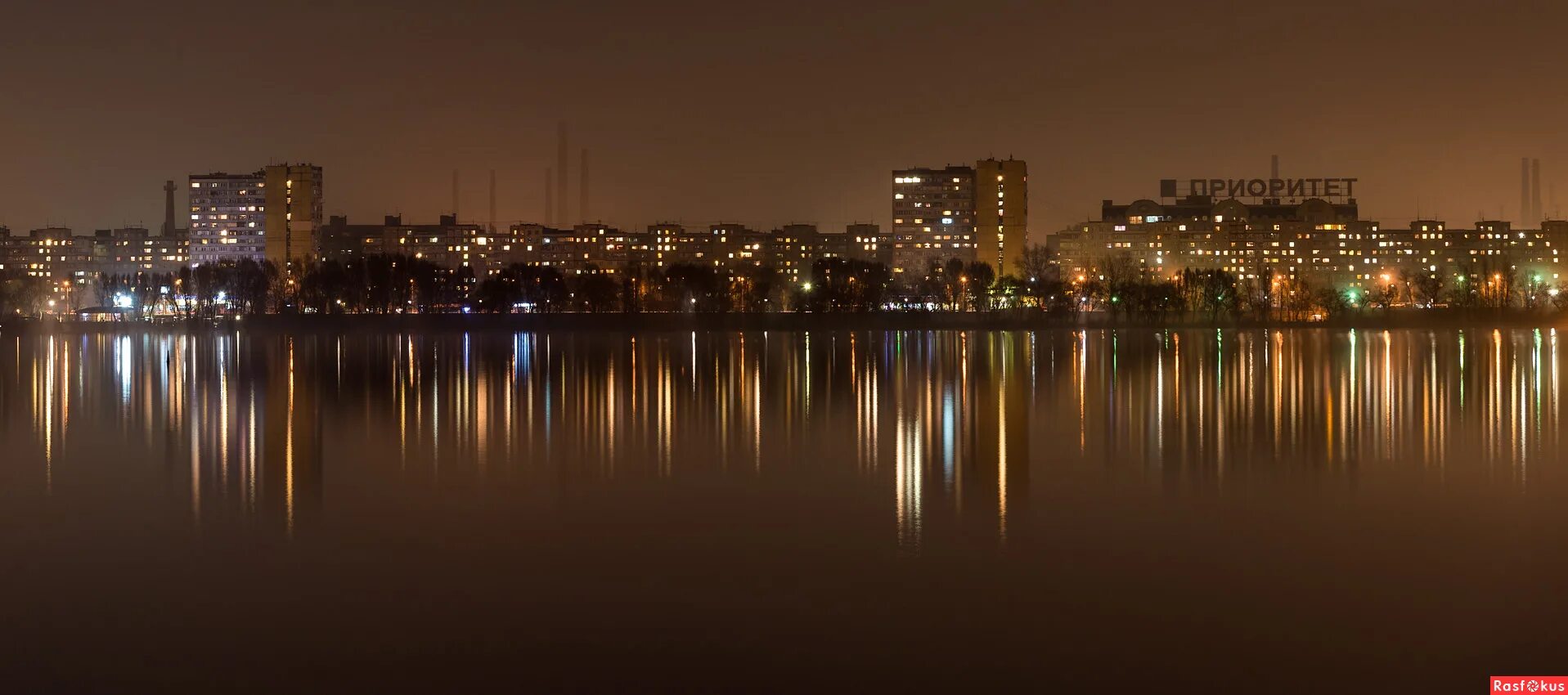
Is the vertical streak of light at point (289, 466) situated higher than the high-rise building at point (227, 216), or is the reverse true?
the high-rise building at point (227, 216)

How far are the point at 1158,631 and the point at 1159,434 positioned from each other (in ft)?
36.7

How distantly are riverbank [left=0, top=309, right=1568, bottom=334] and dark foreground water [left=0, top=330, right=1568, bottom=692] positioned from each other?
2611 inches

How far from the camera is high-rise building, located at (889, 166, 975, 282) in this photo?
571 ft

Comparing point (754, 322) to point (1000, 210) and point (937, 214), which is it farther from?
point (937, 214)

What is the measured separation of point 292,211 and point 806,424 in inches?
5867

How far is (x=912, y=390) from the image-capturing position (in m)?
28.6

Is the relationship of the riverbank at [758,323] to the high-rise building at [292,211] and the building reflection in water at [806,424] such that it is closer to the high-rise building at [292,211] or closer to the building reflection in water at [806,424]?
the building reflection in water at [806,424]

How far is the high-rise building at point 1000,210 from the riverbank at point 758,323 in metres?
62.3

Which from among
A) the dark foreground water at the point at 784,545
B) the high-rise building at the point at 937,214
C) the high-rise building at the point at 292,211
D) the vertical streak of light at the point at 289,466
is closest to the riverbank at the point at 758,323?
the high-rise building at the point at 292,211

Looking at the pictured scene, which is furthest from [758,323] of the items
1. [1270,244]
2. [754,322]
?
[1270,244]

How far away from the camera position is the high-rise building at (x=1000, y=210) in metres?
161

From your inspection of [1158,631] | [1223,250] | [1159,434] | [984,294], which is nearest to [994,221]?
[1223,250]

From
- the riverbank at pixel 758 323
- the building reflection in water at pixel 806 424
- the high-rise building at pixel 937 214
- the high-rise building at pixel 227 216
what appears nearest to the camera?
the building reflection in water at pixel 806 424

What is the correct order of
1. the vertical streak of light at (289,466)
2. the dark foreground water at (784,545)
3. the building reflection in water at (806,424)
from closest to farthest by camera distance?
the dark foreground water at (784,545), the vertical streak of light at (289,466), the building reflection in water at (806,424)
